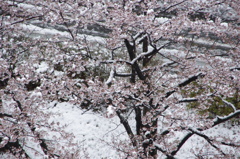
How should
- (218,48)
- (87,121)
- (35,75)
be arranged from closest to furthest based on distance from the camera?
(35,75)
(87,121)
(218,48)

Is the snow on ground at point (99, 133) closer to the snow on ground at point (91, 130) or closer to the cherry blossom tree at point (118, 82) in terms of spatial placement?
the snow on ground at point (91, 130)

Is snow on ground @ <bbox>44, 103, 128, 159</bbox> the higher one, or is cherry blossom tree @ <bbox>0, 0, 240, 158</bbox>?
cherry blossom tree @ <bbox>0, 0, 240, 158</bbox>

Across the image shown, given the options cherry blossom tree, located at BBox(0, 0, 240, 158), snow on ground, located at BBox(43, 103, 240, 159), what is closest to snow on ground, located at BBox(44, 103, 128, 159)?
snow on ground, located at BBox(43, 103, 240, 159)

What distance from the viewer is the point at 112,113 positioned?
8.41 ft

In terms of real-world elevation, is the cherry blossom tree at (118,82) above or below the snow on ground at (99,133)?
above

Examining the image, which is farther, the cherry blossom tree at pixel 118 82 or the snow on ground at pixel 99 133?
the snow on ground at pixel 99 133

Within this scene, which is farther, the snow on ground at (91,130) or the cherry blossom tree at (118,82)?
the snow on ground at (91,130)

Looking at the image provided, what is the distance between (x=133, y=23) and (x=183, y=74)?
203 cm

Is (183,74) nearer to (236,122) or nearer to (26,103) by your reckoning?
(26,103)

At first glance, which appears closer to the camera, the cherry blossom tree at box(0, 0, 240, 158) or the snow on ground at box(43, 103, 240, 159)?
the cherry blossom tree at box(0, 0, 240, 158)

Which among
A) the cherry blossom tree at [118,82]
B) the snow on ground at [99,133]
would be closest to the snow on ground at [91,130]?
the snow on ground at [99,133]

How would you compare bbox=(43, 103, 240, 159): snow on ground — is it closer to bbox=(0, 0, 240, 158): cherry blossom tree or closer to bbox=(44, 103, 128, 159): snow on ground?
bbox=(44, 103, 128, 159): snow on ground

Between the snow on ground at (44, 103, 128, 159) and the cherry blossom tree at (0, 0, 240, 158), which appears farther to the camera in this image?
the snow on ground at (44, 103, 128, 159)

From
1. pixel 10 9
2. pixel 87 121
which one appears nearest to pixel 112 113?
pixel 10 9
